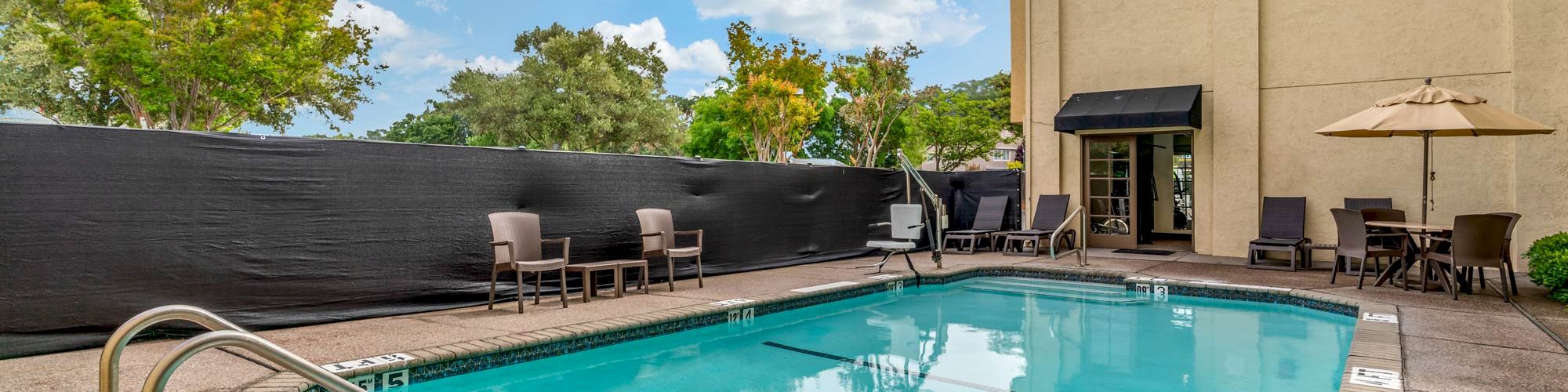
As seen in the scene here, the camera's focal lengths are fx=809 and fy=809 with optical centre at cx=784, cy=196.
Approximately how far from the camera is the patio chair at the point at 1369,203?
820 centimetres

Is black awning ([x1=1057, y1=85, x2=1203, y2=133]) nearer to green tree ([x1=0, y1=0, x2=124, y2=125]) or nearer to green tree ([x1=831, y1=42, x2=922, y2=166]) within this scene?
green tree ([x1=831, y1=42, x2=922, y2=166])

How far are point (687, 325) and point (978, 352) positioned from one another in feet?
5.84

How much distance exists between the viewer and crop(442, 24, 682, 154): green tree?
96.9ft

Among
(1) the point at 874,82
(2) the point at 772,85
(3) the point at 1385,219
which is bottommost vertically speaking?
(3) the point at 1385,219

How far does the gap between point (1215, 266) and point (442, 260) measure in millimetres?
7081

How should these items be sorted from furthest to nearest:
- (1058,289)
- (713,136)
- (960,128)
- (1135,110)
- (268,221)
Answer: (713,136)
(960,128)
(1135,110)
(1058,289)
(268,221)

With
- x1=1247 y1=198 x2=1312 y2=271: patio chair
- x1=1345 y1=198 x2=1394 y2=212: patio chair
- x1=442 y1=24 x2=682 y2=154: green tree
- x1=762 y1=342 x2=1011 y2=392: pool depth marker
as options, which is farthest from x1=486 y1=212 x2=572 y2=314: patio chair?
x1=442 y1=24 x2=682 y2=154: green tree

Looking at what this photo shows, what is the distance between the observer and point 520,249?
5.48 meters

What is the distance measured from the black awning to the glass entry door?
54 centimetres

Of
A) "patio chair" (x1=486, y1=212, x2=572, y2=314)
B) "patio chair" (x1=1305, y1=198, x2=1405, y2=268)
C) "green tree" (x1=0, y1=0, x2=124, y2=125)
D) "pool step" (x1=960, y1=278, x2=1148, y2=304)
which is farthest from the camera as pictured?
"green tree" (x1=0, y1=0, x2=124, y2=125)

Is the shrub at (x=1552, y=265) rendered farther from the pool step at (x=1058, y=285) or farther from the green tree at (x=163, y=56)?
the green tree at (x=163, y=56)

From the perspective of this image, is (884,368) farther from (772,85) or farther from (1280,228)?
(772,85)

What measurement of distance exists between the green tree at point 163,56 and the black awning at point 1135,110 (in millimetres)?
19561

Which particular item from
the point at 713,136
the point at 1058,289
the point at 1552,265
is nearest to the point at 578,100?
the point at 713,136
